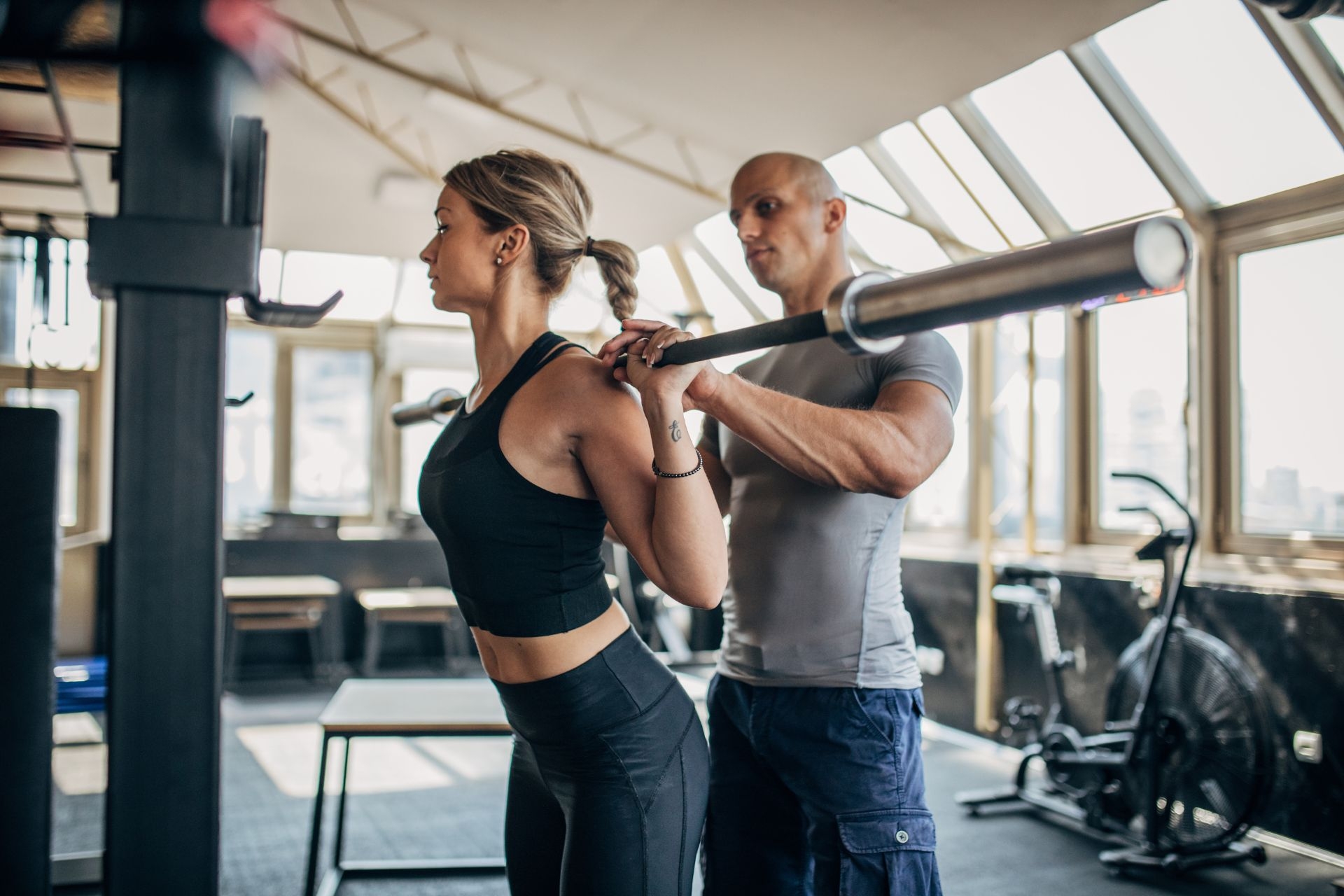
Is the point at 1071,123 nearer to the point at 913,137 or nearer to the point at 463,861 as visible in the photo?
the point at 913,137

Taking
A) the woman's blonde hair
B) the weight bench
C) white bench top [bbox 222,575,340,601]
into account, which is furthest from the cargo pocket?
white bench top [bbox 222,575,340,601]

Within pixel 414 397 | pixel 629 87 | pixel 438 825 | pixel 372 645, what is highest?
pixel 629 87

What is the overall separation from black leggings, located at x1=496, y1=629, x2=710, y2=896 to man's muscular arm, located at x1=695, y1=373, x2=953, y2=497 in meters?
0.31

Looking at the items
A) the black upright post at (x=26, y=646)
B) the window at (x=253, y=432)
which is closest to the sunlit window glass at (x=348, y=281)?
the window at (x=253, y=432)

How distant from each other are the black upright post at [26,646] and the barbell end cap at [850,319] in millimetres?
772

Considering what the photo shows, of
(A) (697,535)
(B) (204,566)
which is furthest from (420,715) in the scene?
(B) (204,566)

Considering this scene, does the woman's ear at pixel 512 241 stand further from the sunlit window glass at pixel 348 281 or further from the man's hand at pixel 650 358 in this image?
the sunlit window glass at pixel 348 281

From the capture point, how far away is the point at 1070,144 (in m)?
4.70

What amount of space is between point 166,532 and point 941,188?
5.31m

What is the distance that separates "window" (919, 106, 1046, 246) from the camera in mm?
5098

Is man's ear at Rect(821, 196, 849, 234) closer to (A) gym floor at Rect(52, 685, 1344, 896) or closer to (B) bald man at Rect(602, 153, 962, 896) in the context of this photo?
(B) bald man at Rect(602, 153, 962, 896)

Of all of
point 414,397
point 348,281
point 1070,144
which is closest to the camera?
point 1070,144

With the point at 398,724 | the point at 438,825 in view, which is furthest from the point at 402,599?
the point at 398,724

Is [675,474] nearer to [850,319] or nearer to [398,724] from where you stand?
[850,319]
